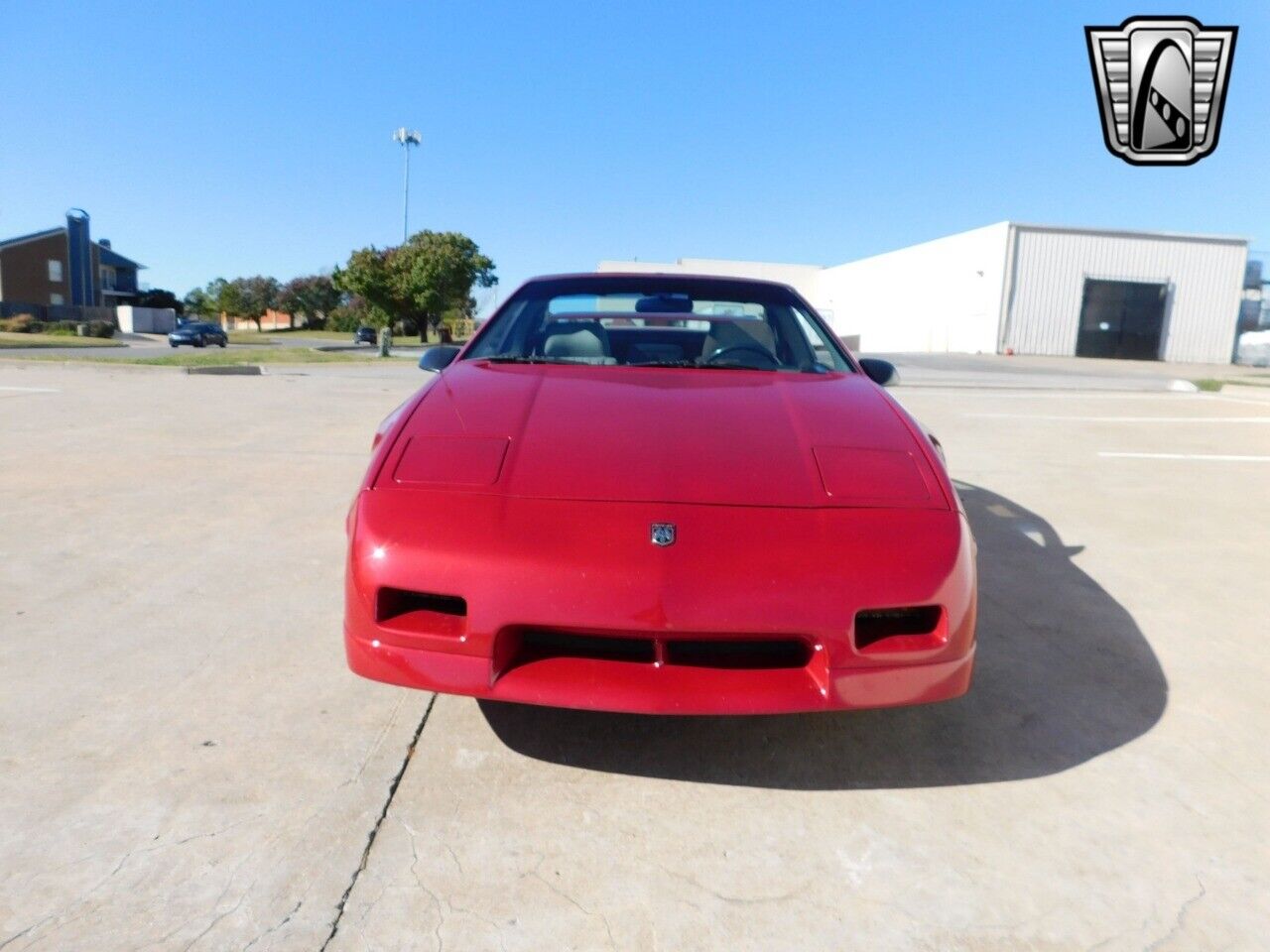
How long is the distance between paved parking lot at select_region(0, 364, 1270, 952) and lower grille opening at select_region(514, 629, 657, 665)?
1.19ft

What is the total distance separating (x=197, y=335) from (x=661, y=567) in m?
40.9

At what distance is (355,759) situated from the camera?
82.8 inches

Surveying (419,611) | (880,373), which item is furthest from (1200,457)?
(419,611)

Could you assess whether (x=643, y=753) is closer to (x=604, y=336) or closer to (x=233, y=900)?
(x=233, y=900)

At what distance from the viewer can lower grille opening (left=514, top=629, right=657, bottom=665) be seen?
1.88 meters

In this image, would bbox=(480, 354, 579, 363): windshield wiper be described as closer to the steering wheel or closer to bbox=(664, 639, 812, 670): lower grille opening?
the steering wheel

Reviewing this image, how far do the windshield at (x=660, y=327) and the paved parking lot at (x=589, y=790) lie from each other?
1.19 metres

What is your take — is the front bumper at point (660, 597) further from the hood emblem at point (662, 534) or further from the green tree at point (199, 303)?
the green tree at point (199, 303)

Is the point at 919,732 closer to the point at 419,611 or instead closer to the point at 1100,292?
the point at 419,611

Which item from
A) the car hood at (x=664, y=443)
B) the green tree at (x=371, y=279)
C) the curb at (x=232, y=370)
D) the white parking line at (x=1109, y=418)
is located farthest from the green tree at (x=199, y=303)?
the car hood at (x=664, y=443)

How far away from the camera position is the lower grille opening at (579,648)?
1880mm

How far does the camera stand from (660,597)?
5.96 ft

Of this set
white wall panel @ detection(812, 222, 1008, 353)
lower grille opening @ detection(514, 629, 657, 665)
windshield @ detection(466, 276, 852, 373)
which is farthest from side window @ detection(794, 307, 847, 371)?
white wall panel @ detection(812, 222, 1008, 353)

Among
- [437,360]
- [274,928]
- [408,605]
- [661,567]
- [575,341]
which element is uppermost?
[575,341]
